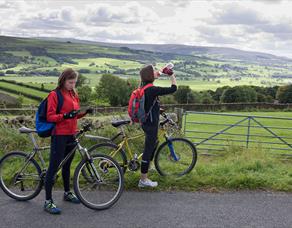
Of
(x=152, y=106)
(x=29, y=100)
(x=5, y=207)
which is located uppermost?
(x=152, y=106)

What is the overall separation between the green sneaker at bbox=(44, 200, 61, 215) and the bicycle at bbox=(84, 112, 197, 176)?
4.11 feet

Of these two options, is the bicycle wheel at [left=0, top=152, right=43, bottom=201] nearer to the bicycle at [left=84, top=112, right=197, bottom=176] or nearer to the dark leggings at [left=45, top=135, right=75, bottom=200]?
the dark leggings at [left=45, top=135, right=75, bottom=200]

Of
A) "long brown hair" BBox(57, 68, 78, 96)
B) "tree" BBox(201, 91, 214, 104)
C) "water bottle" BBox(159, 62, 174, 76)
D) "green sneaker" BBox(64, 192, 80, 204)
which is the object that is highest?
"water bottle" BBox(159, 62, 174, 76)

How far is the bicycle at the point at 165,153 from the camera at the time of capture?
5.82 metres

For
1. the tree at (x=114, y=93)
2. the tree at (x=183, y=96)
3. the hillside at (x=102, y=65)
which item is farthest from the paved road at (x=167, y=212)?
the hillside at (x=102, y=65)

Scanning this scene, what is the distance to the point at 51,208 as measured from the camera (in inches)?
184

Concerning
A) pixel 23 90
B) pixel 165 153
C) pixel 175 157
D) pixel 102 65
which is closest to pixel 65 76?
pixel 165 153

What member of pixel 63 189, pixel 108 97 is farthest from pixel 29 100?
pixel 63 189

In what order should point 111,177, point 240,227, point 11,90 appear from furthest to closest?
point 11,90, point 111,177, point 240,227

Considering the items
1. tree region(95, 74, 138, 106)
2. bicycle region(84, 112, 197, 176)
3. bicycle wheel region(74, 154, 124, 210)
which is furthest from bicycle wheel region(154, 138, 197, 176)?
tree region(95, 74, 138, 106)

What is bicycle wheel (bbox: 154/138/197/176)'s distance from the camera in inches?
241

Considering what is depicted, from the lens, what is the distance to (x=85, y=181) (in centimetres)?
516

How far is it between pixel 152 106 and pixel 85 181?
1.47 metres

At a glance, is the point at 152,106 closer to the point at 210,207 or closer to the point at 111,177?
the point at 111,177
